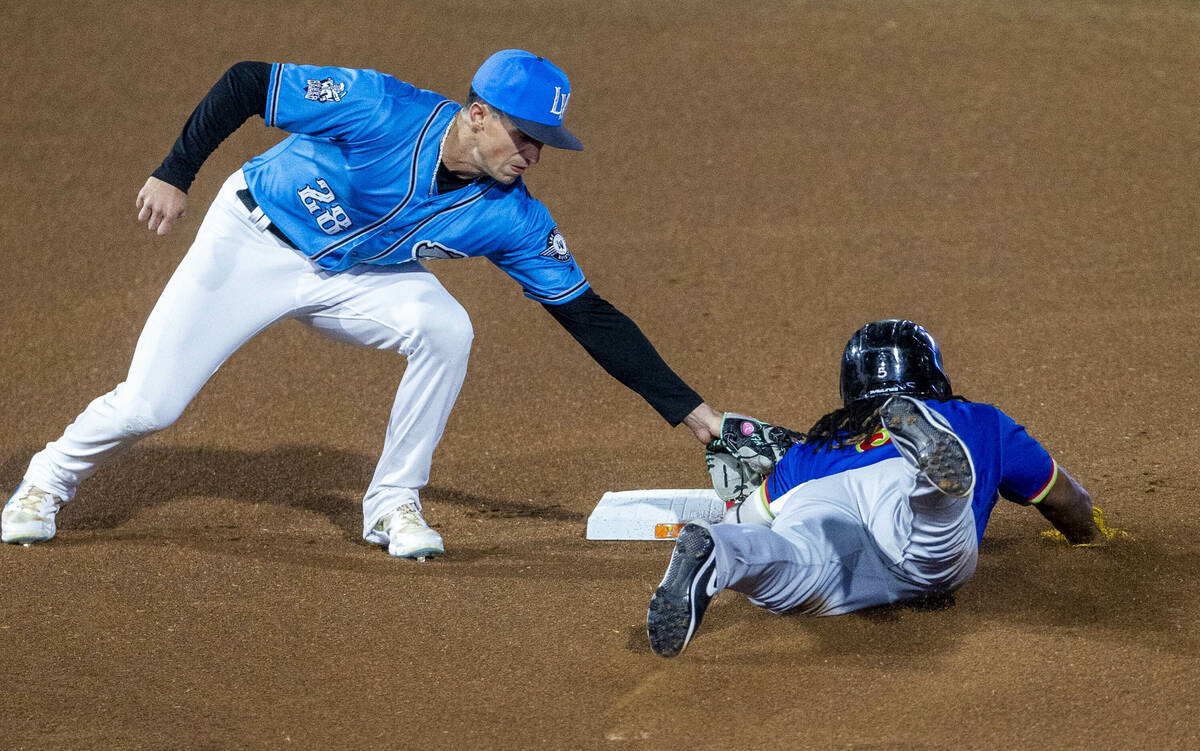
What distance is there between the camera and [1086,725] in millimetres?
2709

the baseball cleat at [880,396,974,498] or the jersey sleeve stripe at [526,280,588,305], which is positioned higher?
the jersey sleeve stripe at [526,280,588,305]

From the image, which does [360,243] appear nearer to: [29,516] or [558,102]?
[558,102]

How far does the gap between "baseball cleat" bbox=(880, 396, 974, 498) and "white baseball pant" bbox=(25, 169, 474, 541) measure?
1.62 m

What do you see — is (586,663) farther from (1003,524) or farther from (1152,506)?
(1152,506)

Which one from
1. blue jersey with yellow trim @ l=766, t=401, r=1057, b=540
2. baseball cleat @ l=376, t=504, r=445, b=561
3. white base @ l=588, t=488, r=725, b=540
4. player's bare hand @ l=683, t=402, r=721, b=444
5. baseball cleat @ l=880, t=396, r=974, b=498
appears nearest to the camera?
baseball cleat @ l=880, t=396, r=974, b=498

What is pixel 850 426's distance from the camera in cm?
337

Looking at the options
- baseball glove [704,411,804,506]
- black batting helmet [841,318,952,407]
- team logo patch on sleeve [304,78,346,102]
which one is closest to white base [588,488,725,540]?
baseball glove [704,411,804,506]

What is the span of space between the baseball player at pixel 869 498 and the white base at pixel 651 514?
41 centimetres

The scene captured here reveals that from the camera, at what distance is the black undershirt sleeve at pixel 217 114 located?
3756 mm

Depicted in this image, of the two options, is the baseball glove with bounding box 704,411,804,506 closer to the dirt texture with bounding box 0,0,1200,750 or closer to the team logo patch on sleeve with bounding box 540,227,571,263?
the dirt texture with bounding box 0,0,1200,750

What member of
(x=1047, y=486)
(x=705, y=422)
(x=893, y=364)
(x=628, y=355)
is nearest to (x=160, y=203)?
(x=628, y=355)

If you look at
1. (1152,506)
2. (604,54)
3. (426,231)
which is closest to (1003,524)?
(1152,506)

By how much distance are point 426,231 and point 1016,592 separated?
2.04 meters

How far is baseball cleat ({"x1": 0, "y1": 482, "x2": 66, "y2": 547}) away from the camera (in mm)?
4000
